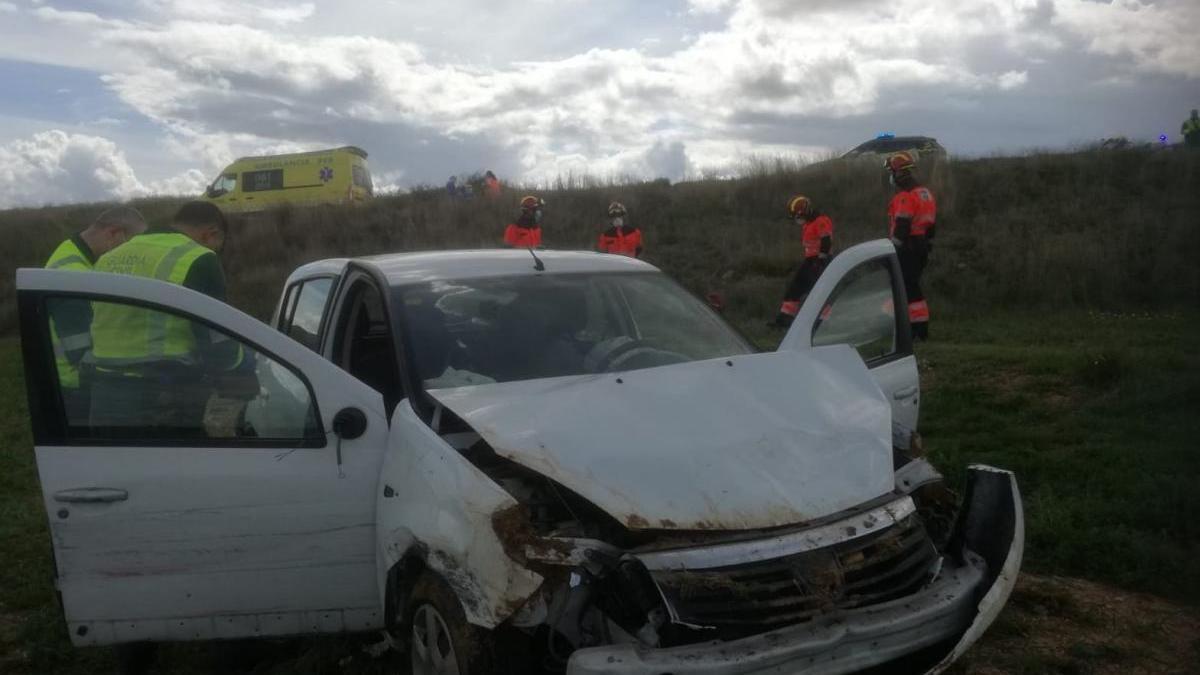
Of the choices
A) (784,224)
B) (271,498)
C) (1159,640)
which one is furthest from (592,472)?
(784,224)

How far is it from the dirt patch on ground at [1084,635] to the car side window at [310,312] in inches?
123

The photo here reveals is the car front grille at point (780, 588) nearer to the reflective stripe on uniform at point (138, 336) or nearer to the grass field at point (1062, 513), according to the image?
the grass field at point (1062, 513)

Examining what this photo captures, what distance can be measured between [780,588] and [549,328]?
1.76m

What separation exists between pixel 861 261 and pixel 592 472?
2029 mm

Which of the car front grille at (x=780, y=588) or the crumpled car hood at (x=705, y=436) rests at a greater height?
the crumpled car hood at (x=705, y=436)

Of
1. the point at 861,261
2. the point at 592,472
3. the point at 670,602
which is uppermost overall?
the point at 861,261

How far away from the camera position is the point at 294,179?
3192 cm

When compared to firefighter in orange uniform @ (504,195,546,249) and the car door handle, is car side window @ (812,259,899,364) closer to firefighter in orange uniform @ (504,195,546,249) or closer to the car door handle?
the car door handle

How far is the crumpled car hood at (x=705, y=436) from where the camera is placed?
2969mm

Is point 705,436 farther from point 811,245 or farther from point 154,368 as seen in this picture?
point 811,245

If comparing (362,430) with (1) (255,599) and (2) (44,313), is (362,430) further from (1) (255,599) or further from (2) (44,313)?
(2) (44,313)

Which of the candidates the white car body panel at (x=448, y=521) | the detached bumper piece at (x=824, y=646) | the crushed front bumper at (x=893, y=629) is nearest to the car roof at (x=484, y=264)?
the white car body panel at (x=448, y=521)

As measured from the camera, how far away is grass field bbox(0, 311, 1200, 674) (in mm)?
4027

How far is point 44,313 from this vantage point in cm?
348
